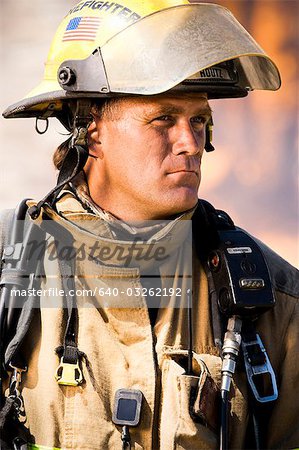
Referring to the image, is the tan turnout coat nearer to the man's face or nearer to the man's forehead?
the man's face

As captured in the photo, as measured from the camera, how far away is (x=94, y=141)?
3.11 meters

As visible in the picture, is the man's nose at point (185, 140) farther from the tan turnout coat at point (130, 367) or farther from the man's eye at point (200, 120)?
the tan turnout coat at point (130, 367)

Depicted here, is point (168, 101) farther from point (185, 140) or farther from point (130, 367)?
point (130, 367)

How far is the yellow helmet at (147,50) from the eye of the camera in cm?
288

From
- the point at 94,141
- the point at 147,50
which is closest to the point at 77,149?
the point at 94,141

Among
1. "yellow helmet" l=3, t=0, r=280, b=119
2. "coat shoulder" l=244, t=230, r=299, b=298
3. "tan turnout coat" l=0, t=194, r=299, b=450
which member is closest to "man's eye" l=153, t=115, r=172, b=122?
"yellow helmet" l=3, t=0, r=280, b=119

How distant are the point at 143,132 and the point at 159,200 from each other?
0.68 feet

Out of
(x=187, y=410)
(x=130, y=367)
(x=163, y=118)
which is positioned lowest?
(x=187, y=410)

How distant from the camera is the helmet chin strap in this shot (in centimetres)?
300

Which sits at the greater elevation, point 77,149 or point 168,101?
point 168,101

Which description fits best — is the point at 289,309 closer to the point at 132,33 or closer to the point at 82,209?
the point at 82,209

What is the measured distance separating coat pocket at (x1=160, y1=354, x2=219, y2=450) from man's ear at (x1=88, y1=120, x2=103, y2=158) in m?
0.69

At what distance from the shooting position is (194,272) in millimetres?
3041

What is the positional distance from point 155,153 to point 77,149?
0.25 meters
